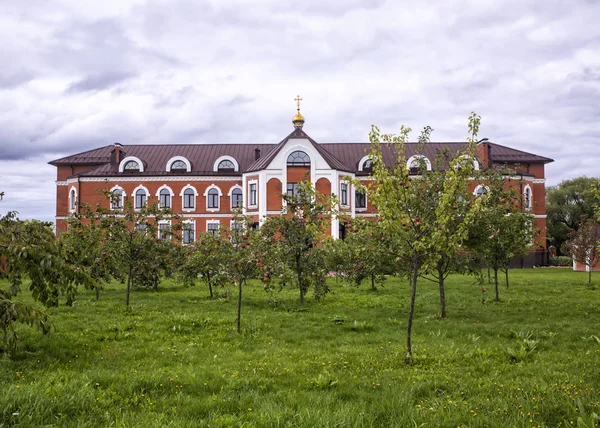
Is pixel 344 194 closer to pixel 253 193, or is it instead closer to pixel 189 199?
pixel 253 193

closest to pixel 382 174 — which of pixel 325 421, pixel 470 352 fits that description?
pixel 470 352

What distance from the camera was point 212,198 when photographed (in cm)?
4853

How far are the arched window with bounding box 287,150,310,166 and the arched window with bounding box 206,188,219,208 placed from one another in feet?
31.5

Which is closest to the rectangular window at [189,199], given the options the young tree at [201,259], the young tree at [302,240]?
the young tree at [201,259]

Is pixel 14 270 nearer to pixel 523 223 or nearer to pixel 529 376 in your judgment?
pixel 529 376

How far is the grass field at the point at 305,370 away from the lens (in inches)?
252

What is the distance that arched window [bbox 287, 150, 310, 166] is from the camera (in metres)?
42.8

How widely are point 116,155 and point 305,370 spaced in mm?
45477

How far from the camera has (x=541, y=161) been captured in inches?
1922

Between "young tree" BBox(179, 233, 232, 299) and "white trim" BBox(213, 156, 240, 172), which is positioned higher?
"white trim" BBox(213, 156, 240, 172)

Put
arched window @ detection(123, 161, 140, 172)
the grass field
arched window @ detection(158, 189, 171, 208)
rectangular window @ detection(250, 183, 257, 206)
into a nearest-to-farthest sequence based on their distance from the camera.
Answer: the grass field, rectangular window @ detection(250, 183, 257, 206), arched window @ detection(158, 189, 171, 208), arched window @ detection(123, 161, 140, 172)

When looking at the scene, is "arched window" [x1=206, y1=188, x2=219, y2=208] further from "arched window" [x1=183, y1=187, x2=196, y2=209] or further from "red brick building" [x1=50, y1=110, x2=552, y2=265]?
A: "arched window" [x1=183, y1=187, x2=196, y2=209]

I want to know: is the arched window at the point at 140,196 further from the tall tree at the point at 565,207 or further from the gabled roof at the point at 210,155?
the tall tree at the point at 565,207

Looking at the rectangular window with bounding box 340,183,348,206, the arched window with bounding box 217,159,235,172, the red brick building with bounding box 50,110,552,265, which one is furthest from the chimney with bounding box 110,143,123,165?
the rectangular window with bounding box 340,183,348,206
